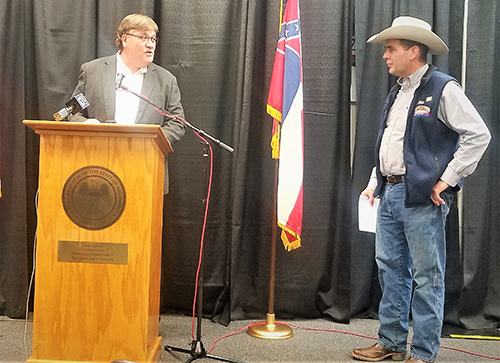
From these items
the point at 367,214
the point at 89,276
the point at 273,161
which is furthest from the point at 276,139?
the point at 89,276

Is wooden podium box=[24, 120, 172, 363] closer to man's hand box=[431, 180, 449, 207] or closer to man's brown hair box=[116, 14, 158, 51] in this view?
man's brown hair box=[116, 14, 158, 51]

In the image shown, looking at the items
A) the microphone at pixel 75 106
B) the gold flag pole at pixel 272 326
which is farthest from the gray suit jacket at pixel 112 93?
the gold flag pole at pixel 272 326

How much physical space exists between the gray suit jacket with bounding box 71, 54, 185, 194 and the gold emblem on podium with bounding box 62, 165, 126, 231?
A: 62cm

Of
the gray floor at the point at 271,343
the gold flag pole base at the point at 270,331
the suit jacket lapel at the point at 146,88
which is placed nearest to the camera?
the gray floor at the point at 271,343

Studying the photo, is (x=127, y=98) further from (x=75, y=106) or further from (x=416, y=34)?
(x=416, y=34)

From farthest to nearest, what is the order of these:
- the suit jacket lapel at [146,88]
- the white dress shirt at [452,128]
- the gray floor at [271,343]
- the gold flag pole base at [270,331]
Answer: the gold flag pole base at [270,331] → the suit jacket lapel at [146,88] → the gray floor at [271,343] → the white dress shirt at [452,128]

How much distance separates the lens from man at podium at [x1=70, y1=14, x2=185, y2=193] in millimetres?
2639

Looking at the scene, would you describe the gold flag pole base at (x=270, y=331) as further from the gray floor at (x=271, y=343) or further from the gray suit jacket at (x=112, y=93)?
the gray suit jacket at (x=112, y=93)

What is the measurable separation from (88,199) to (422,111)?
160 centimetres

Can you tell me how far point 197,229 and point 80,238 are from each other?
140 cm

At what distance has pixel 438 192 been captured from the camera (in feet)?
7.52

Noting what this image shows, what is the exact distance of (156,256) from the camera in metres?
2.25

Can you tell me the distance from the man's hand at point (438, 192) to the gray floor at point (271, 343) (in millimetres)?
938

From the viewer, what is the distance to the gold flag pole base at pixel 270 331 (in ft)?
9.62
